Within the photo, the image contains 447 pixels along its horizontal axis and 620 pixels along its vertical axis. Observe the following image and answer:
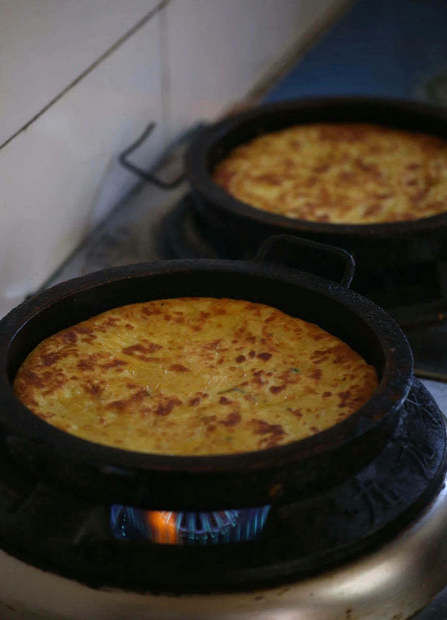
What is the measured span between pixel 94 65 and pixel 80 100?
10 cm

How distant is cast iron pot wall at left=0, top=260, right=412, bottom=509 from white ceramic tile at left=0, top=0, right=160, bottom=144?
1.64 ft

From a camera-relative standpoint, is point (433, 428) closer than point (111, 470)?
No

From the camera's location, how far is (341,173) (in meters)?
2.34

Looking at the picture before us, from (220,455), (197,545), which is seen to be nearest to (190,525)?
(197,545)

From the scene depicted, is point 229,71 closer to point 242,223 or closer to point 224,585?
point 242,223

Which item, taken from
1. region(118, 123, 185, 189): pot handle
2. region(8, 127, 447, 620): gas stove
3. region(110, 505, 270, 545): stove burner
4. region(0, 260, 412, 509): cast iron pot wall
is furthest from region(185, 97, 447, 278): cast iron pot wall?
region(110, 505, 270, 545): stove burner

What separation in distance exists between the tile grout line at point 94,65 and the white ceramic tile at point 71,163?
0.01 m

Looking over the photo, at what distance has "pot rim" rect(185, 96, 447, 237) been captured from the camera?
186 centimetres

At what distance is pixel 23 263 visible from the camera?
1.99 metres

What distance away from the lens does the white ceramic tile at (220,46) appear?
2.65 metres

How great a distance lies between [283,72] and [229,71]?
0.39 metres

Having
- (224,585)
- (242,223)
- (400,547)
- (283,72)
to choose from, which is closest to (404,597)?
(400,547)

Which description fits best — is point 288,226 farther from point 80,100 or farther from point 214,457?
point 214,457

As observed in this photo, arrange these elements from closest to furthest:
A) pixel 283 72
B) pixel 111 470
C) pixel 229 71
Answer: pixel 111 470 < pixel 229 71 < pixel 283 72
